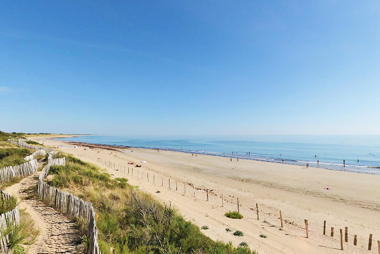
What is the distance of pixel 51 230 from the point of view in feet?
24.5

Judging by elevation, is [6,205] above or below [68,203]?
above

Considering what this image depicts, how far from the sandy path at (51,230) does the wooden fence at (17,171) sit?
486 cm

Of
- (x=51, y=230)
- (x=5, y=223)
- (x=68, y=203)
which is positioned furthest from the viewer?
(x=68, y=203)

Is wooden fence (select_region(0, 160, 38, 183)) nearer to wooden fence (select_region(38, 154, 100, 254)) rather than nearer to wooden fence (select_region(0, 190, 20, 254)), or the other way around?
wooden fence (select_region(38, 154, 100, 254))

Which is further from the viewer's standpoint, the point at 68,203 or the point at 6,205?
the point at 68,203

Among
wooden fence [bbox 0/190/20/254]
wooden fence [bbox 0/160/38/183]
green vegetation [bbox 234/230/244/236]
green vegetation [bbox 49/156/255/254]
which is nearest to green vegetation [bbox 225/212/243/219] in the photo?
green vegetation [bbox 234/230/244/236]

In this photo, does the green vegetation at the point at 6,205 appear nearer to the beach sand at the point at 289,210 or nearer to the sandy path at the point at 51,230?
the sandy path at the point at 51,230

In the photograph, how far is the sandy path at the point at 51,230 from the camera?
Result: 6285 millimetres

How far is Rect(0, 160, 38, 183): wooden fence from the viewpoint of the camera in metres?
13.8

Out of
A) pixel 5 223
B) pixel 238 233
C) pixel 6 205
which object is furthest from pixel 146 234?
pixel 238 233

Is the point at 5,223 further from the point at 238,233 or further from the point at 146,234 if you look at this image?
the point at 238,233

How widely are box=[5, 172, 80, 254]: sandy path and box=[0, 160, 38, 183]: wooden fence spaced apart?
4.86 m

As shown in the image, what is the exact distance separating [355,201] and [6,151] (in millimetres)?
43071

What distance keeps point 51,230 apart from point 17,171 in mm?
11138
